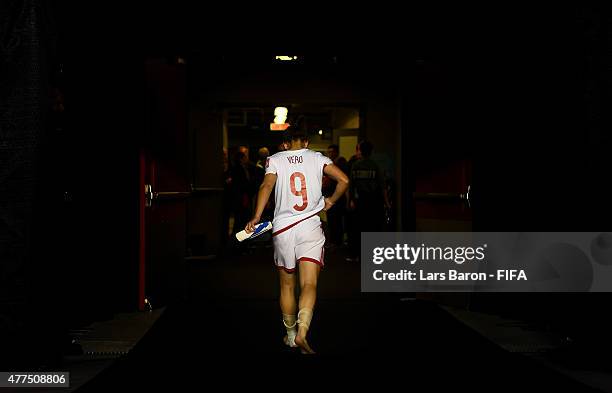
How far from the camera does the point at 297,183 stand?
505 centimetres

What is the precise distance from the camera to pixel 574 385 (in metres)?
4.04

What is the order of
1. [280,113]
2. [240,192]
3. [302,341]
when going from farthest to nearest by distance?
1. [280,113]
2. [240,192]
3. [302,341]

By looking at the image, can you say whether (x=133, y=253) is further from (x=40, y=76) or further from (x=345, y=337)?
(x=40, y=76)

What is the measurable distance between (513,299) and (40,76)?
3.86 m

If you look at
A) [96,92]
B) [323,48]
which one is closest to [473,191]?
[323,48]

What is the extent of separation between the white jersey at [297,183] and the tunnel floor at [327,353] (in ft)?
2.82

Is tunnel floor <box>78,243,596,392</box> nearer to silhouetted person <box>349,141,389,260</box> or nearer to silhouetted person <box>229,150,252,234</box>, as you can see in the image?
silhouetted person <box>349,141,389,260</box>

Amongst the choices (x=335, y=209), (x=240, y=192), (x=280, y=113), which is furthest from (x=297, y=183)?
(x=280, y=113)

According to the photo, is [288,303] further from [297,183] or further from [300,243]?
[297,183]

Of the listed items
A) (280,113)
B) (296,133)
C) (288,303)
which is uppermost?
(280,113)

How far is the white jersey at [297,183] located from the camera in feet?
16.6

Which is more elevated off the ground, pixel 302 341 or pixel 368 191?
pixel 368 191

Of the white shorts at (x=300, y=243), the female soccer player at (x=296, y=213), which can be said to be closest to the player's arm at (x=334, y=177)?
the female soccer player at (x=296, y=213)

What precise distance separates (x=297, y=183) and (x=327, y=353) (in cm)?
109
